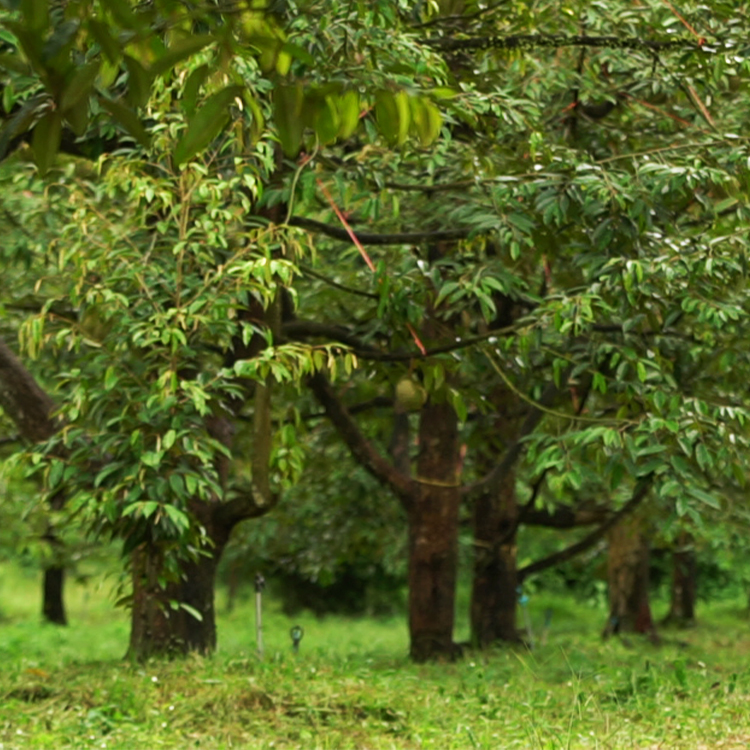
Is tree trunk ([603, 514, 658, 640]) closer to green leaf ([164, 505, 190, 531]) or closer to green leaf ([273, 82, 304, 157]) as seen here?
green leaf ([164, 505, 190, 531])

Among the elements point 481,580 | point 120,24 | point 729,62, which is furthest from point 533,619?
point 120,24

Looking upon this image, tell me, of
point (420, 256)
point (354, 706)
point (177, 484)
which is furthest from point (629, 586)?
point (177, 484)

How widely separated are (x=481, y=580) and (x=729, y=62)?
637 cm

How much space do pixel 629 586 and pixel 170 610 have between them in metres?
9.24

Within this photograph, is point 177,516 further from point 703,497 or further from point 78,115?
point 78,115

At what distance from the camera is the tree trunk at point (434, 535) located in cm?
1028

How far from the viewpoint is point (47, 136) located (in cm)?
277

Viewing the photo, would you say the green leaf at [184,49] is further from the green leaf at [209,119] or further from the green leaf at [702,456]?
the green leaf at [702,456]

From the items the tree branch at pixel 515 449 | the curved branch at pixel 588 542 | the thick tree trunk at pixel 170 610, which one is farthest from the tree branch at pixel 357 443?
the curved branch at pixel 588 542

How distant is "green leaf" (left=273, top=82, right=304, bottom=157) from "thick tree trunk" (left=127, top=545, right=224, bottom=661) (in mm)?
5288

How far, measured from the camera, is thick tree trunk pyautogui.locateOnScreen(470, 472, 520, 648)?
12.0 m

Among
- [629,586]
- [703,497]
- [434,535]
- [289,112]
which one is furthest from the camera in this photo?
[629,586]

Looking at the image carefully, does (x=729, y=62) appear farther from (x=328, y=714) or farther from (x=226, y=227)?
(x=328, y=714)

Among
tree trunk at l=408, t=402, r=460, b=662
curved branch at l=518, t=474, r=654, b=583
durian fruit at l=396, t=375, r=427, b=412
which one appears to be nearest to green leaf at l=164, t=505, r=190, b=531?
durian fruit at l=396, t=375, r=427, b=412
